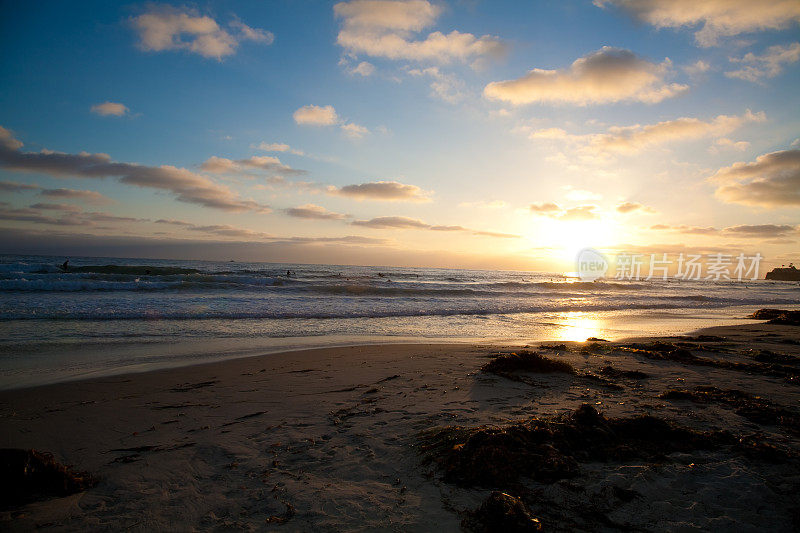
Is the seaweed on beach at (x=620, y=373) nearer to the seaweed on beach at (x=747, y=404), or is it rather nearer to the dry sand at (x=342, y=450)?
the dry sand at (x=342, y=450)

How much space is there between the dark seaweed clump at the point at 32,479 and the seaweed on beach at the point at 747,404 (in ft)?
20.6

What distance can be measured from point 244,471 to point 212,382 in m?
3.29

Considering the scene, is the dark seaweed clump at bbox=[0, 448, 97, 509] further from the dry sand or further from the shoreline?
the shoreline

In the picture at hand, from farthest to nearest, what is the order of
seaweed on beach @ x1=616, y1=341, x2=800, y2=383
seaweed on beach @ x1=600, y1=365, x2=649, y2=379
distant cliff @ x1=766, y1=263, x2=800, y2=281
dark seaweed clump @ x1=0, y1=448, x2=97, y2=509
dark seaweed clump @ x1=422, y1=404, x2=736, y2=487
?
distant cliff @ x1=766, y1=263, x2=800, y2=281, seaweed on beach @ x1=616, y1=341, x2=800, y2=383, seaweed on beach @ x1=600, y1=365, x2=649, y2=379, dark seaweed clump @ x1=422, y1=404, x2=736, y2=487, dark seaweed clump @ x1=0, y1=448, x2=97, y2=509

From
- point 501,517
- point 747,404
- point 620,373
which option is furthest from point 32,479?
point 620,373

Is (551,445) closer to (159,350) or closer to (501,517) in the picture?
(501,517)

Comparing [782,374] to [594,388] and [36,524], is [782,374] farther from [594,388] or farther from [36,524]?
[36,524]

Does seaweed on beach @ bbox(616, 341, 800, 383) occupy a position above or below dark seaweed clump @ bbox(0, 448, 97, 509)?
above

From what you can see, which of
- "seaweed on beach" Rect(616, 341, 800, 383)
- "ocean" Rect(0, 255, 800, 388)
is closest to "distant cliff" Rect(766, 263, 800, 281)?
"ocean" Rect(0, 255, 800, 388)

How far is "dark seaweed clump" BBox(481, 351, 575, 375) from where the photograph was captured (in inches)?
245

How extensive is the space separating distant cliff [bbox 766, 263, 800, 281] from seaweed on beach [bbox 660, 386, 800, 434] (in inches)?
5618

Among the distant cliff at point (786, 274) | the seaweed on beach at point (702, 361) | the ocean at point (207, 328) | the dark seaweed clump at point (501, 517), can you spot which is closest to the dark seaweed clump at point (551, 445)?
the dark seaweed clump at point (501, 517)

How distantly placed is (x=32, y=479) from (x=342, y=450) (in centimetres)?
230

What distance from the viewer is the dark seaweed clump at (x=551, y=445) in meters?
2.84
